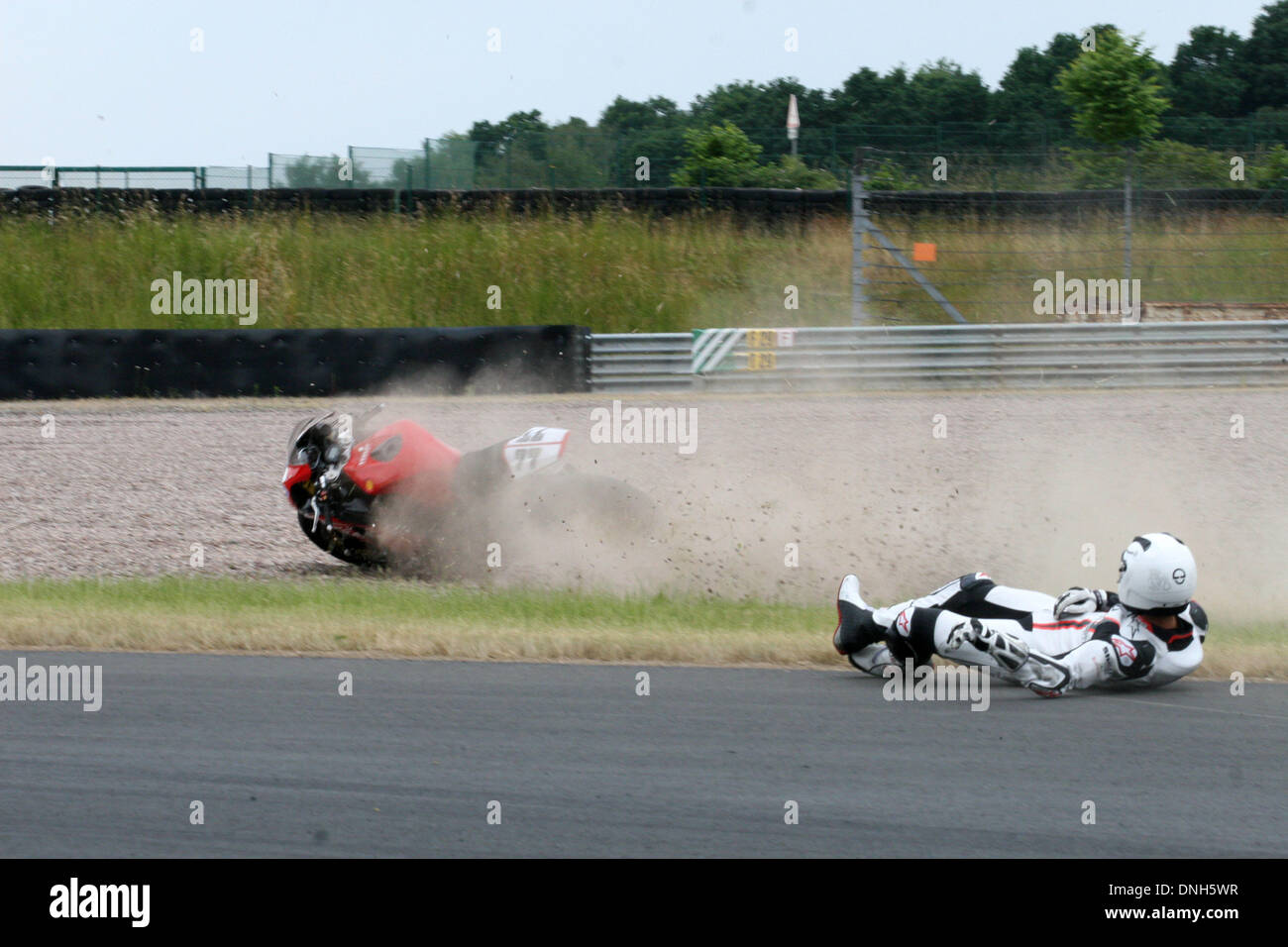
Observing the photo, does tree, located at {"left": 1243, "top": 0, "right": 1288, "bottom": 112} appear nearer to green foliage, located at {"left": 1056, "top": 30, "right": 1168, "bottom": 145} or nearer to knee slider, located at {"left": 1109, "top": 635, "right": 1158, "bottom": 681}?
green foliage, located at {"left": 1056, "top": 30, "right": 1168, "bottom": 145}

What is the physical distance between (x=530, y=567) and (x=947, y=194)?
19.8 m

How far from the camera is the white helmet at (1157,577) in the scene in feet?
21.0

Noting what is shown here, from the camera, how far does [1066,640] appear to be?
265 inches

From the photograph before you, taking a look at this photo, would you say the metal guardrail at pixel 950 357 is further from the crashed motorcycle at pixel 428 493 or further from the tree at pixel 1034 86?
the tree at pixel 1034 86

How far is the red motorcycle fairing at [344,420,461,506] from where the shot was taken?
32.3 ft

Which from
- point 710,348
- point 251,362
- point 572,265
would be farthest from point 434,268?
point 710,348

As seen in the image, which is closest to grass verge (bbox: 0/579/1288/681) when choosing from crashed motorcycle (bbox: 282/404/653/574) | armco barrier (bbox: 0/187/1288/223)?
crashed motorcycle (bbox: 282/404/653/574)

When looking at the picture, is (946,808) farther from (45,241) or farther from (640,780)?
(45,241)

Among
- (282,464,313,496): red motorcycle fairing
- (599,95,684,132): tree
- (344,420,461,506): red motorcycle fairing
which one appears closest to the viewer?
(344,420,461,506): red motorcycle fairing

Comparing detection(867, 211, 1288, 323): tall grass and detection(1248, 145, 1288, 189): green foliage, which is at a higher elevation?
detection(1248, 145, 1288, 189): green foliage

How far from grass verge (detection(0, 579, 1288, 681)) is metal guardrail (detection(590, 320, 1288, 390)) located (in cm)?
1163

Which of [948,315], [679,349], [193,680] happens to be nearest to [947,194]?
[948,315]

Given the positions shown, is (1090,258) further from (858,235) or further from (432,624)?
(432,624)

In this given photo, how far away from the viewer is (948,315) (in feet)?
80.0
